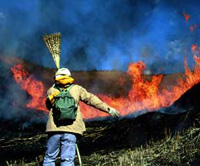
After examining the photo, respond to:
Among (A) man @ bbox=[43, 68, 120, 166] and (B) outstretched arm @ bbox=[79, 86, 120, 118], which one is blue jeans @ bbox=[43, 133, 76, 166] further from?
(B) outstretched arm @ bbox=[79, 86, 120, 118]

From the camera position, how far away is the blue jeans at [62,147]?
494 centimetres

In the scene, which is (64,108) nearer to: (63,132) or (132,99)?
(63,132)

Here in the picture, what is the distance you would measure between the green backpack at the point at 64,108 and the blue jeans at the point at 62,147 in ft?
0.93

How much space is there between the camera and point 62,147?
5.02 m

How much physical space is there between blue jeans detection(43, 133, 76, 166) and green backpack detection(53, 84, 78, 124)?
0.93 feet

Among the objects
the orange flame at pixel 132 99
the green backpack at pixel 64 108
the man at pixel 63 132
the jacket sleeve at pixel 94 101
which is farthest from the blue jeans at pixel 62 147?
the orange flame at pixel 132 99

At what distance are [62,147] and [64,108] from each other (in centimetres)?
76

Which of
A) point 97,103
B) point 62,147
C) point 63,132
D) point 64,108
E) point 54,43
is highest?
point 54,43

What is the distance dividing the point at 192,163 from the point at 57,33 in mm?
4663

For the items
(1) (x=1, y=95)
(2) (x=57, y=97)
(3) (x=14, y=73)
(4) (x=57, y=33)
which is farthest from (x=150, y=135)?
(3) (x=14, y=73)

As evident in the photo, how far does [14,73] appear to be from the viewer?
29.2 m

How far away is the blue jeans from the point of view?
494 cm

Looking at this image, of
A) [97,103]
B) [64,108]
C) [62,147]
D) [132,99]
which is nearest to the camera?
[64,108]

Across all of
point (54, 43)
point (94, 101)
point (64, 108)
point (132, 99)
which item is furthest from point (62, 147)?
point (132, 99)
